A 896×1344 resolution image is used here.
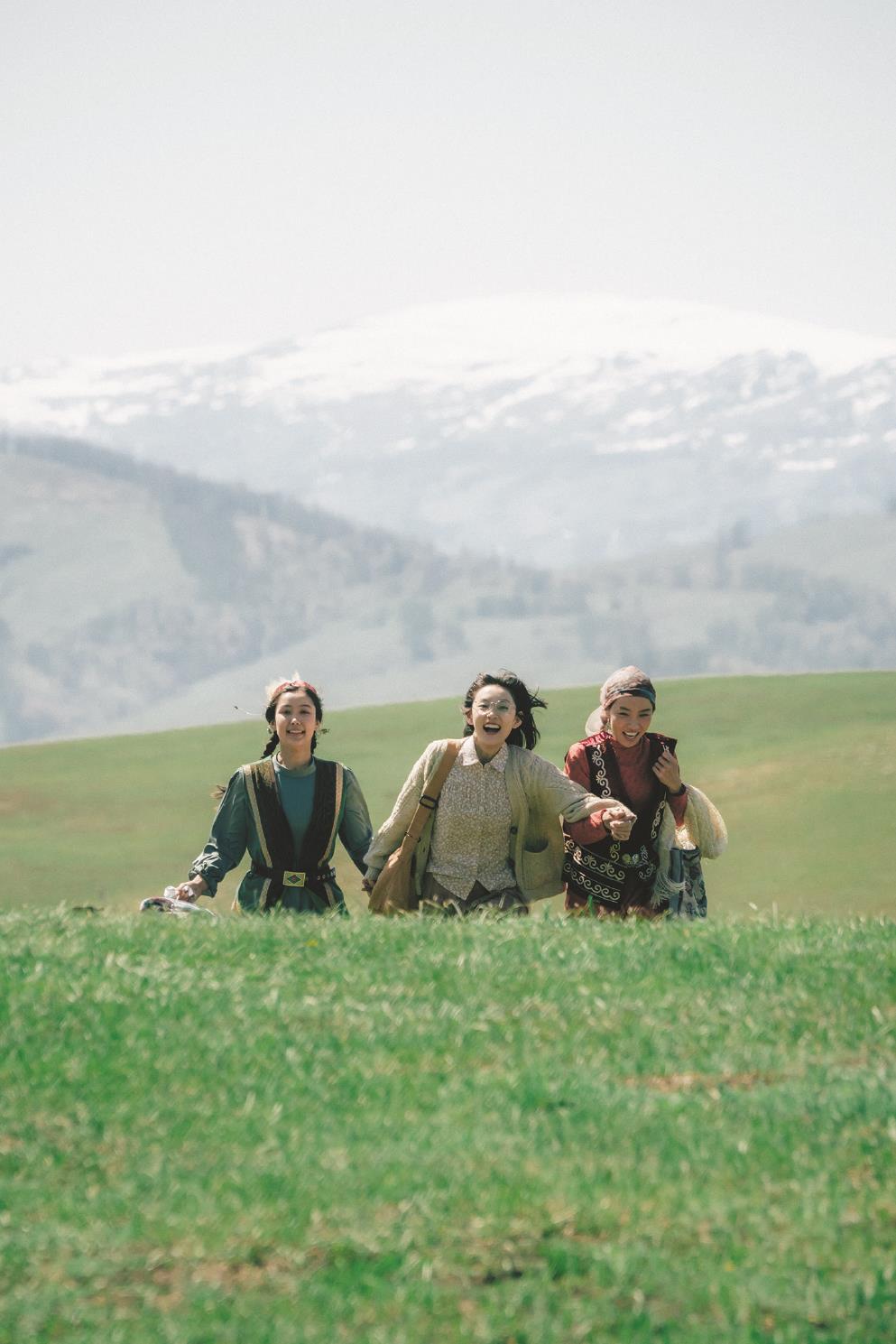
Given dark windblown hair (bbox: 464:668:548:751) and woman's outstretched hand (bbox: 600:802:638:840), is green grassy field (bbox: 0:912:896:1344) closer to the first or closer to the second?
woman's outstretched hand (bbox: 600:802:638:840)

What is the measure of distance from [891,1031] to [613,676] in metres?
3.67

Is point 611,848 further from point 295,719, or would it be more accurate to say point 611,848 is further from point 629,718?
point 295,719

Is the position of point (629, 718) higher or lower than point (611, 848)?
higher

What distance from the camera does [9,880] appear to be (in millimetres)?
42562

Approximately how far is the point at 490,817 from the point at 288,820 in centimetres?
155

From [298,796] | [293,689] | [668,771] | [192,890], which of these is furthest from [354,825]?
[668,771]

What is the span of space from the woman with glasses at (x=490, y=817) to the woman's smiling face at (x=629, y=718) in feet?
1.65

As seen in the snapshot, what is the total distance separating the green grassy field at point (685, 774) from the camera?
36688 millimetres

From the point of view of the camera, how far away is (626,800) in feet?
40.0

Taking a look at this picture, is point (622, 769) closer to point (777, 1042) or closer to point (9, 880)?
point (777, 1042)

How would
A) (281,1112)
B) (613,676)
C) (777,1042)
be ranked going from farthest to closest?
(613,676) → (777,1042) → (281,1112)

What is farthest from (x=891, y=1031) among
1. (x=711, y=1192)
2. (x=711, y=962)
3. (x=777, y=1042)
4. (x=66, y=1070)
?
(x=66, y=1070)

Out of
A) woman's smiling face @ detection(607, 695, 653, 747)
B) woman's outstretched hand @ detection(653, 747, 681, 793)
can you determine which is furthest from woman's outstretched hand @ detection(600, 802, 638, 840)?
woman's smiling face @ detection(607, 695, 653, 747)

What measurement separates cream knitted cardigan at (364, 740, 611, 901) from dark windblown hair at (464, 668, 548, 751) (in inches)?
5.1
